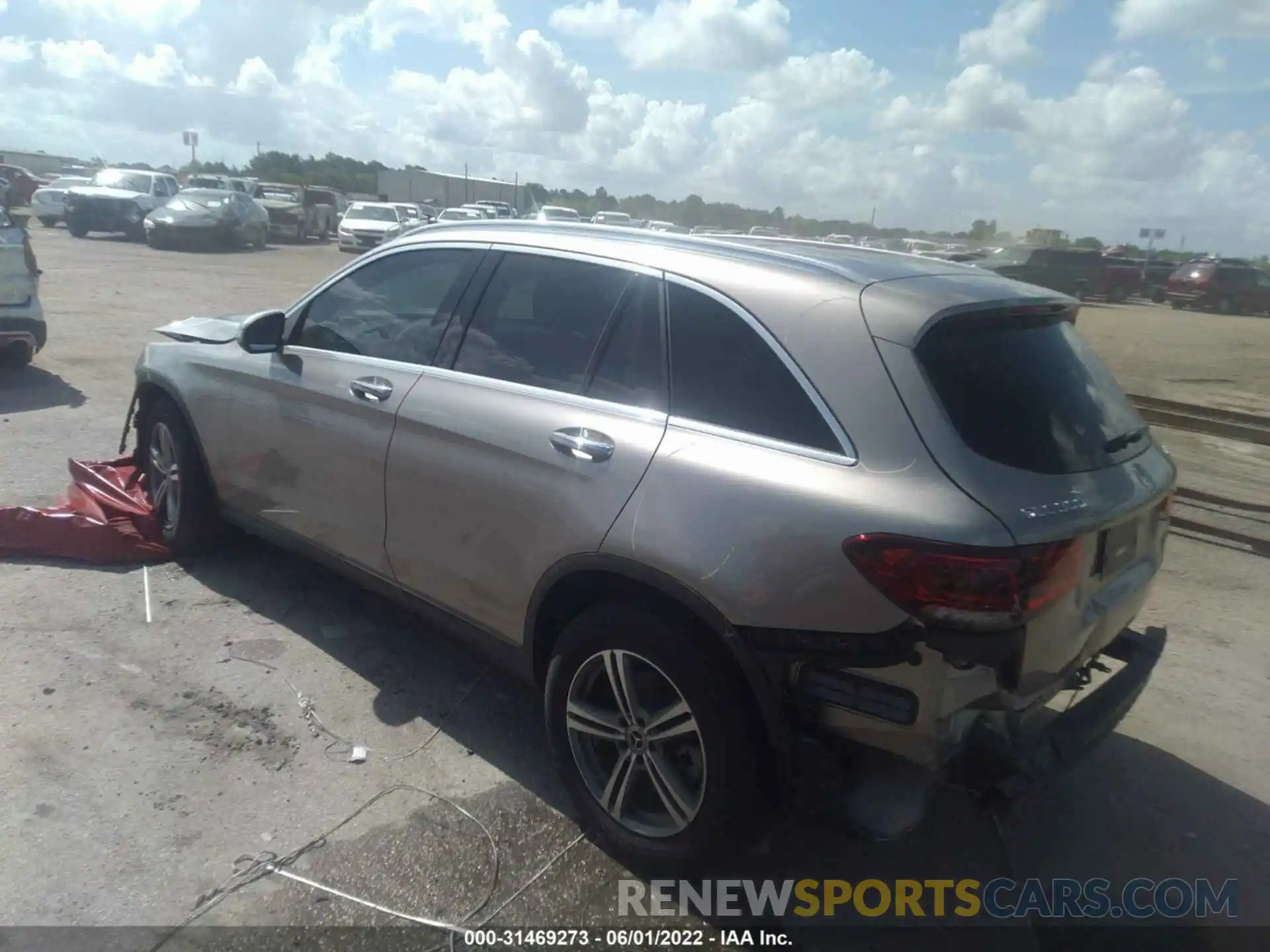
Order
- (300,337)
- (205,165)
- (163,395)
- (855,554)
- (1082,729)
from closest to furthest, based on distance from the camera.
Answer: (855,554), (1082,729), (300,337), (163,395), (205,165)

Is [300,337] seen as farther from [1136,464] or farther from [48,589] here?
[1136,464]

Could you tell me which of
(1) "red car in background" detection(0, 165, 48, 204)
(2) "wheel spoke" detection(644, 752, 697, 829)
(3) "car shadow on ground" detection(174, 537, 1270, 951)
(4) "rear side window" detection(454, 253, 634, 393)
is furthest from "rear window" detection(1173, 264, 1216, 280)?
(1) "red car in background" detection(0, 165, 48, 204)

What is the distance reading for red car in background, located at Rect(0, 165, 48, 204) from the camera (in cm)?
3684

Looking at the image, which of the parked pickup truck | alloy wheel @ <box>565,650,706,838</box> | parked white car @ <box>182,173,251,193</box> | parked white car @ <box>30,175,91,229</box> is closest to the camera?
alloy wheel @ <box>565,650,706,838</box>

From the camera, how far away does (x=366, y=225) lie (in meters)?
29.9

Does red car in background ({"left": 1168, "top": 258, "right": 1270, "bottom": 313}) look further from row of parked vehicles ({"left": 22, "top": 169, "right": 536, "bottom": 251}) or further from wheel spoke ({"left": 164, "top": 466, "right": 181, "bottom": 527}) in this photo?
wheel spoke ({"left": 164, "top": 466, "right": 181, "bottom": 527})

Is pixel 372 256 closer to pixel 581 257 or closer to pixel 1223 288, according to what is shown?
pixel 581 257

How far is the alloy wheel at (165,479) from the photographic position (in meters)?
4.95

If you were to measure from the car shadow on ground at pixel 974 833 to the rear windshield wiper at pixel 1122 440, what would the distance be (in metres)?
0.93

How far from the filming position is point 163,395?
5.05 metres

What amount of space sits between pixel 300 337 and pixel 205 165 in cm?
7637

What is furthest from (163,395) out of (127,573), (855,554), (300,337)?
(855,554)

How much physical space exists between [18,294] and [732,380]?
8.12m

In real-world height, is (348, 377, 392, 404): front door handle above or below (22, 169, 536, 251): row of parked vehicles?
above
